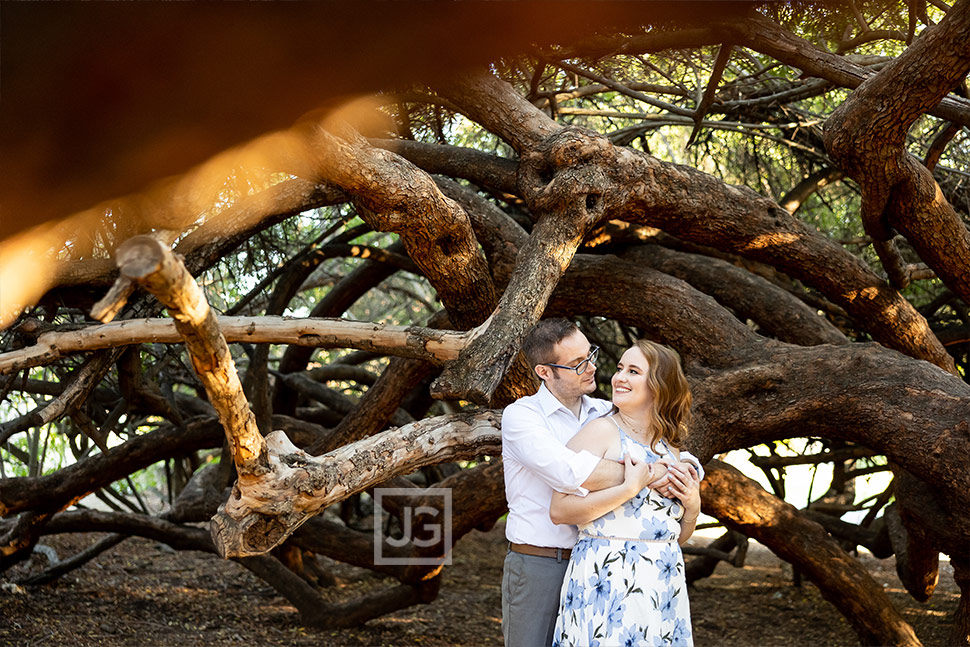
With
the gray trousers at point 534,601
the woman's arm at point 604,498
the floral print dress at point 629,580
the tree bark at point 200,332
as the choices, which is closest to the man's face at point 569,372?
the floral print dress at point 629,580

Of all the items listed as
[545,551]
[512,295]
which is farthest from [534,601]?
[512,295]

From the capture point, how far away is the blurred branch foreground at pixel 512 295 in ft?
10.5

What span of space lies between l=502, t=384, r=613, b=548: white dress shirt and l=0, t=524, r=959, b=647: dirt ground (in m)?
2.70

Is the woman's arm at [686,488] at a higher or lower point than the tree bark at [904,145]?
lower

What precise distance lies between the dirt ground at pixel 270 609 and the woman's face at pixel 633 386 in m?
3.11

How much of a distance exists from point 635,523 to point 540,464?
33cm

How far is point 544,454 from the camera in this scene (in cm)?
258

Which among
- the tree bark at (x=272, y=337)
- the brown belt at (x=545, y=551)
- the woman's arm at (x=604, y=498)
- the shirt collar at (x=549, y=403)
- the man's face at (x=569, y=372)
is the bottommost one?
the brown belt at (x=545, y=551)

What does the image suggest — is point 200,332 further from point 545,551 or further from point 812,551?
point 812,551

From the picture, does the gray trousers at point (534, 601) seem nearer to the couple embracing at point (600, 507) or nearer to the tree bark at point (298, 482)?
the couple embracing at point (600, 507)

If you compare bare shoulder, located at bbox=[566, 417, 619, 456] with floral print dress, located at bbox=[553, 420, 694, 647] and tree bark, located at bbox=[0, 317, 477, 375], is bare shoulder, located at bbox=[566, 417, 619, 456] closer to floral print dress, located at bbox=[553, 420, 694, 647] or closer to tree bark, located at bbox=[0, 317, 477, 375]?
floral print dress, located at bbox=[553, 420, 694, 647]

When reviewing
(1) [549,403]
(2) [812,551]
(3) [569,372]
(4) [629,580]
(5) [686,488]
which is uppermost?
(3) [569,372]

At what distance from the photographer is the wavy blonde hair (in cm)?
266

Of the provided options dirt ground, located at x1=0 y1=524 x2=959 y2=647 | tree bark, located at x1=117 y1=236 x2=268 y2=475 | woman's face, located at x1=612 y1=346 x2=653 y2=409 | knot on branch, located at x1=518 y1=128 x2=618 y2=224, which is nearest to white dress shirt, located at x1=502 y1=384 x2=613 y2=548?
woman's face, located at x1=612 y1=346 x2=653 y2=409
